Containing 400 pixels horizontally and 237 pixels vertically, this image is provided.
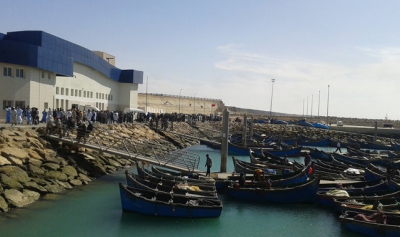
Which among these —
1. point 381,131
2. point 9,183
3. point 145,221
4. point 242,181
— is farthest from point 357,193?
point 381,131

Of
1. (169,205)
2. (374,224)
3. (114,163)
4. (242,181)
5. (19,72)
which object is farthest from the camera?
(19,72)

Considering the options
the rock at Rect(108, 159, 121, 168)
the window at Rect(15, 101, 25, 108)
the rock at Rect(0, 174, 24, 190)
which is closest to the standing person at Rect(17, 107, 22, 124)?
the window at Rect(15, 101, 25, 108)

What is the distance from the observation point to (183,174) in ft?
89.8

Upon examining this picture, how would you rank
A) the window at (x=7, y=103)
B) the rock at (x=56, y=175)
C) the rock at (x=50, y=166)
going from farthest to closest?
1. the window at (x=7, y=103)
2. the rock at (x=50, y=166)
3. the rock at (x=56, y=175)

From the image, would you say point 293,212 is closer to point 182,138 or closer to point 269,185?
point 269,185

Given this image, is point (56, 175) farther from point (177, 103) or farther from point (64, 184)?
point (177, 103)

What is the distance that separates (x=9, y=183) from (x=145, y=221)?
7.83 meters

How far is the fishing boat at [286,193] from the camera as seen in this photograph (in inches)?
944

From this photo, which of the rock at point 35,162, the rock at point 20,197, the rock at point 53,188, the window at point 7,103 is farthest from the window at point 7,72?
the rock at point 20,197

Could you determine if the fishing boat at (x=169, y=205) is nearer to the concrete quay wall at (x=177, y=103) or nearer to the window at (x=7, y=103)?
the window at (x=7, y=103)

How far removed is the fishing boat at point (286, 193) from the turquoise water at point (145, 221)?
1.33 ft

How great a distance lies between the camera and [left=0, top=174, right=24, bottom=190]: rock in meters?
22.2

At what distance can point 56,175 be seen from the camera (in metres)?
25.9

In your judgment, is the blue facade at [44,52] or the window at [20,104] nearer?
the blue facade at [44,52]
